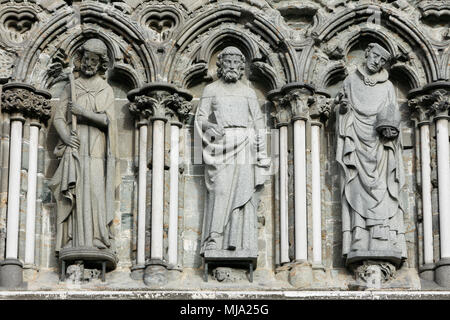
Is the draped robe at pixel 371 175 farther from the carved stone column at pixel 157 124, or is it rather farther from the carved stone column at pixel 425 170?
the carved stone column at pixel 157 124

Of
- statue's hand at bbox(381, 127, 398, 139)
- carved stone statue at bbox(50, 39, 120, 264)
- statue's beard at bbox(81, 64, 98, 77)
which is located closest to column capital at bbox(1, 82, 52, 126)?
carved stone statue at bbox(50, 39, 120, 264)

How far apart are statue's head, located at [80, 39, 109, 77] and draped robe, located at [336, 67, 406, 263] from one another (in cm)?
309

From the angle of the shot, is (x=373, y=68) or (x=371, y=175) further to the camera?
(x=373, y=68)

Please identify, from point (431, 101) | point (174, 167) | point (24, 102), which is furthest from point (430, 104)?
point (24, 102)

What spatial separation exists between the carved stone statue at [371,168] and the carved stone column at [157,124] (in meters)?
2.09

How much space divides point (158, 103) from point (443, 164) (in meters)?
3.62

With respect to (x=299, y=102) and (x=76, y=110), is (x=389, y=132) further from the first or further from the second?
(x=76, y=110)

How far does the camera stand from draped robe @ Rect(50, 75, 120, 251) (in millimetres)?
21812

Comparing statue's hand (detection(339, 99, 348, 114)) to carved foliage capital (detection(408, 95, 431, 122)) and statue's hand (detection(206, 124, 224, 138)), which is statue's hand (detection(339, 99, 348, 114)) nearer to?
carved foliage capital (detection(408, 95, 431, 122))

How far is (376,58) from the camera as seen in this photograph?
2256 centimetres

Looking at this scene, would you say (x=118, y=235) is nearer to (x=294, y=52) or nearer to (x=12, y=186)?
(x=12, y=186)

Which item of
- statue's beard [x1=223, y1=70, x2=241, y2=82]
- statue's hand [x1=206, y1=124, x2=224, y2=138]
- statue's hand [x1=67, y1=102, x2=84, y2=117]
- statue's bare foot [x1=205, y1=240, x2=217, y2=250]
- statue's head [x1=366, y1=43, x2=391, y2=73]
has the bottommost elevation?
statue's bare foot [x1=205, y1=240, x2=217, y2=250]

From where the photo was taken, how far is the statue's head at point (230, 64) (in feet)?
73.8

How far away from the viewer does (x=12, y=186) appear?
2197 centimetres
